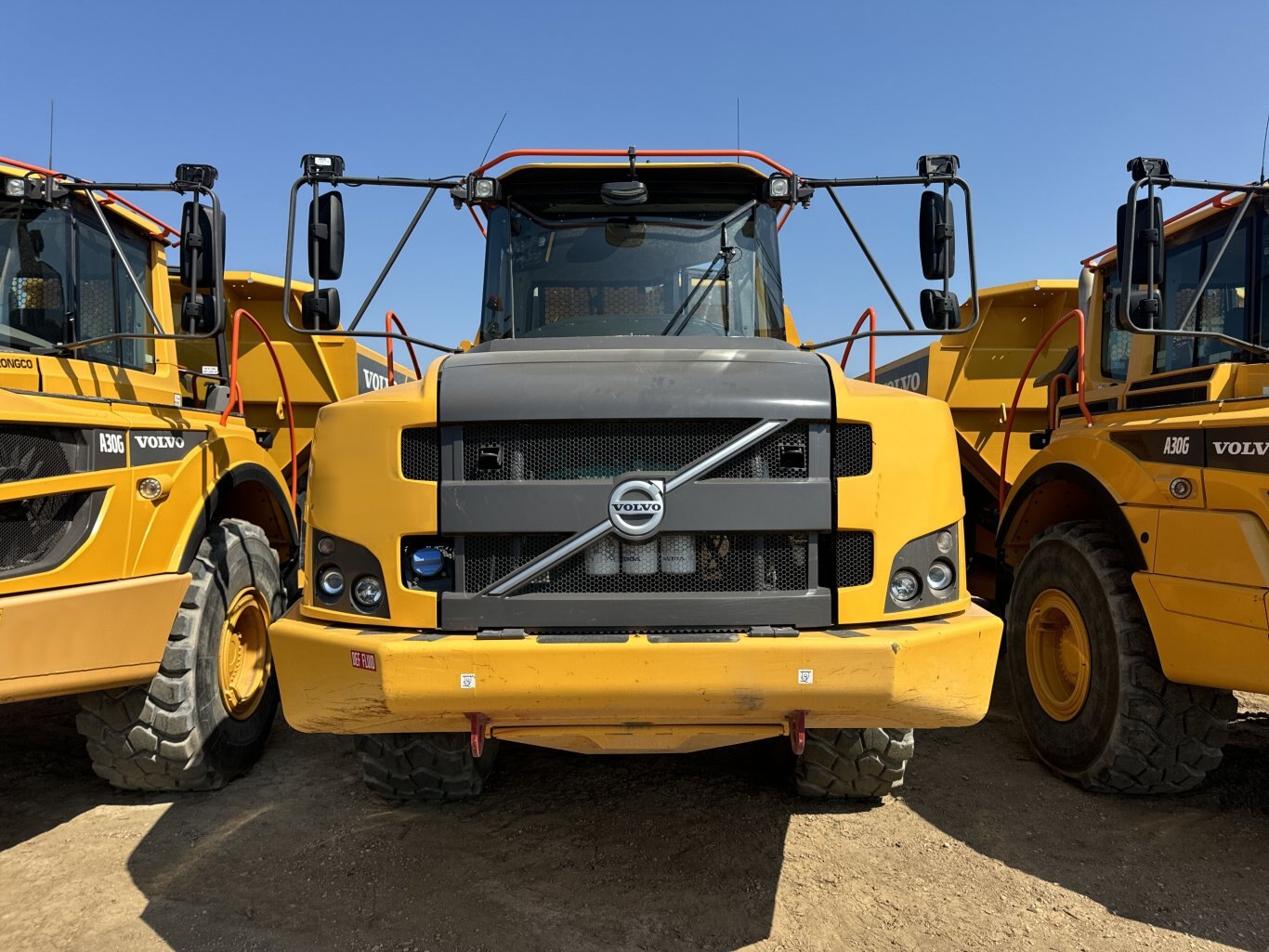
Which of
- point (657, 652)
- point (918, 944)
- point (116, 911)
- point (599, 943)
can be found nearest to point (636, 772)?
point (599, 943)

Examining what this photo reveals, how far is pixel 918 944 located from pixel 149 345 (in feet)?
13.7

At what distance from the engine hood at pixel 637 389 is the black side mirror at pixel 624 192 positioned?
54.8 inches

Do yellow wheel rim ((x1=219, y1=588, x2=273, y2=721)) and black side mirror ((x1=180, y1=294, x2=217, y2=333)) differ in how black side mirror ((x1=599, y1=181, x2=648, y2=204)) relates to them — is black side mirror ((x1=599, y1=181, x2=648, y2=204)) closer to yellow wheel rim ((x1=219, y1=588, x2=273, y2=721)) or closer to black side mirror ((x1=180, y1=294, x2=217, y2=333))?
black side mirror ((x1=180, y1=294, x2=217, y2=333))

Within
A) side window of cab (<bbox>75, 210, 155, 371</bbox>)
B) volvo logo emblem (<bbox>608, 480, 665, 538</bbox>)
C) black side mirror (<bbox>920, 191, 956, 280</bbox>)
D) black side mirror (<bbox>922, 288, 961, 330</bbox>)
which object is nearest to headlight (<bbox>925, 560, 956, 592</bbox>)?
volvo logo emblem (<bbox>608, 480, 665, 538</bbox>)

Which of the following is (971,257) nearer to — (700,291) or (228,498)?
(700,291)

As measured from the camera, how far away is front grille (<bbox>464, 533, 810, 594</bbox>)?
102 inches

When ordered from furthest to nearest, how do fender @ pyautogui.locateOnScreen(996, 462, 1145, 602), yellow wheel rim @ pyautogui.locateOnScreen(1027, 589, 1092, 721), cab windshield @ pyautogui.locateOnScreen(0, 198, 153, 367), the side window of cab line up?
yellow wheel rim @ pyautogui.locateOnScreen(1027, 589, 1092, 721) → the side window of cab → fender @ pyautogui.locateOnScreen(996, 462, 1145, 602) → cab windshield @ pyautogui.locateOnScreen(0, 198, 153, 367)

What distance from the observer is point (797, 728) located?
2566 millimetres

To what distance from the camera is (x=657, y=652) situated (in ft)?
7.86

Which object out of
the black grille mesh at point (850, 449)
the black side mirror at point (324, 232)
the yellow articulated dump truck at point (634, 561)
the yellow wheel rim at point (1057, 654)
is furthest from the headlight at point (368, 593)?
the yellow wheel rim at point (1057, 654)

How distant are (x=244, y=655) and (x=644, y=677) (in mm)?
2777

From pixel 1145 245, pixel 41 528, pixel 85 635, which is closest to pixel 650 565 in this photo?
pixel 85 635

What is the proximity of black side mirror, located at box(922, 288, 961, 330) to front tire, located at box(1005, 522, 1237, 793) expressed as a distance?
1.38 metres

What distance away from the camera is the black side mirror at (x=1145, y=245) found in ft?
10.8
